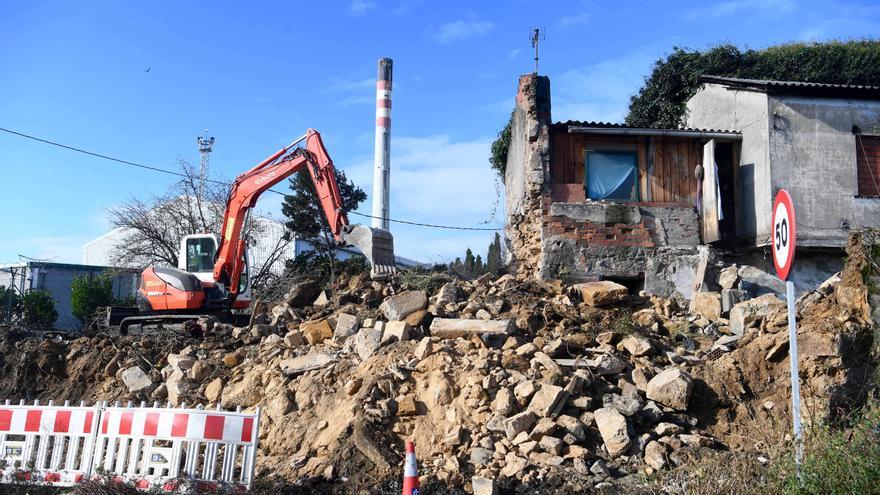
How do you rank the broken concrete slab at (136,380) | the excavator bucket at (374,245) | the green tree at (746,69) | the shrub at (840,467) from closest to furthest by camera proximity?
the shrub at (840,467) < the broken concrete slab at (136,380) < the excavator bucket at (374,245) < the green tree at (746,69)

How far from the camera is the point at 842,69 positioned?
2877 cm

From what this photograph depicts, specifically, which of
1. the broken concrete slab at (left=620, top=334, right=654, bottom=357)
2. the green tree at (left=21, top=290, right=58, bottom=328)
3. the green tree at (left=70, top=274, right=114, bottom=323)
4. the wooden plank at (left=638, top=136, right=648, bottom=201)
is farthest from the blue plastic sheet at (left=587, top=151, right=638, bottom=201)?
the green tree at (left=21, top=290, right=58, bottom=328)

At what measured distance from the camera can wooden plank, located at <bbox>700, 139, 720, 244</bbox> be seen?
560 inches

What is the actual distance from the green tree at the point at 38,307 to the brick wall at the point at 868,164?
23.4 meters

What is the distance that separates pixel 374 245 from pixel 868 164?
9.99m

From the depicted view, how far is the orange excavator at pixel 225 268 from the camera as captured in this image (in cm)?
1503

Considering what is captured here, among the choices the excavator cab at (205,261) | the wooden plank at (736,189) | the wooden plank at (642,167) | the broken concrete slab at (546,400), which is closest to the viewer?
the broken concrete slab at (546,400)

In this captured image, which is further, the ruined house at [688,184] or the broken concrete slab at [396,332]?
the ruined house at [688,184]

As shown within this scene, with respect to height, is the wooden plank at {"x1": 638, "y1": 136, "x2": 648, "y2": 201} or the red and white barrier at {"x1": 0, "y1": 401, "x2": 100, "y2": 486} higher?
the wooden plank at {"x1": 638, "y1": 136, "x2": 648, "y2": 201}

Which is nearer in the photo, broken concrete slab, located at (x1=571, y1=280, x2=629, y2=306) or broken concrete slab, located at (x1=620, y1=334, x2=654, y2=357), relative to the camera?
broken concrete slab, located at (x1=620, y1=334, x2=654, y2=357)

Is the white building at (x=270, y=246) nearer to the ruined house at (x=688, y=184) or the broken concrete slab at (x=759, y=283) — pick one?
the ruined house at (x=688, y=184)

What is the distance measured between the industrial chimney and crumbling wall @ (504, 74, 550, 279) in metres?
16.3

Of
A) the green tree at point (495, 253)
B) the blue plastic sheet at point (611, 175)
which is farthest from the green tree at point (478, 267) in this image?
the blue plastic sheet at point (611, 175)

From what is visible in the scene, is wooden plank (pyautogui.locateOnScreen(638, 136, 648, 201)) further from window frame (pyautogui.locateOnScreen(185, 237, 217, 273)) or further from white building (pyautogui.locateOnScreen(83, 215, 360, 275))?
white building (pyautogui.locateOnScreen(83, 215, 360, 275))
